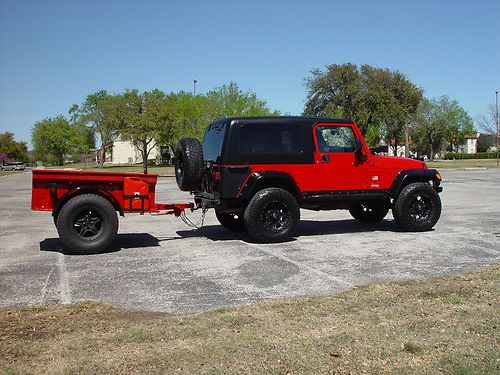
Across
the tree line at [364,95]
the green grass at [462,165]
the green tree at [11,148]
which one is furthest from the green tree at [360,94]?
the green tree at [11,148]

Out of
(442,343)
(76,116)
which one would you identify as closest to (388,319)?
(442,343)

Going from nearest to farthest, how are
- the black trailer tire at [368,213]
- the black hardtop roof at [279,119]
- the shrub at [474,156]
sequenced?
the black hardtop roof at [279,119] → the black trailer tire at [368,213] → the shrub at [474,156]

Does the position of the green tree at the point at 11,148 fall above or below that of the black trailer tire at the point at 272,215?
above

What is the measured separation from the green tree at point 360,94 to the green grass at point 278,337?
4868 cm

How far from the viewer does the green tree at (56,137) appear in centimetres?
8525

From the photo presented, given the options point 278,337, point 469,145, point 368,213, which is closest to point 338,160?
point 368,213

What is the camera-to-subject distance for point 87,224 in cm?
825

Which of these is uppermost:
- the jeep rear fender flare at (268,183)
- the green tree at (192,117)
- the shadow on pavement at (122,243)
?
the green tree at (192,117)

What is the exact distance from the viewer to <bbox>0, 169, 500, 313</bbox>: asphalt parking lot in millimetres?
5844

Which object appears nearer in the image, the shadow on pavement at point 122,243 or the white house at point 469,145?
the shadow on pavement at point 122,243

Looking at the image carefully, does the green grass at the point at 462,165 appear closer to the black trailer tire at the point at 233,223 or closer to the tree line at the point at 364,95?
the tree line at the point at 364,95

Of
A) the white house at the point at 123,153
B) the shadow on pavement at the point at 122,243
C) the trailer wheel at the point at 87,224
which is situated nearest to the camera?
the trailer wheel at the point at 87,224

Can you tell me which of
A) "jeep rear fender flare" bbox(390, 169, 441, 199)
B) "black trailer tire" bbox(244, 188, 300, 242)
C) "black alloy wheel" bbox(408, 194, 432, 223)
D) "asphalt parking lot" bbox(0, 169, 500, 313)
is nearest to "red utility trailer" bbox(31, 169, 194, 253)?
"asphalt parking lot" bbox(0, 169, 500, 313)

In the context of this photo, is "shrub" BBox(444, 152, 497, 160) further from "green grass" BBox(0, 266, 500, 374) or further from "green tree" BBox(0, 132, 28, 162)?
"green grass" BBox(0, 266, 500, 374)
